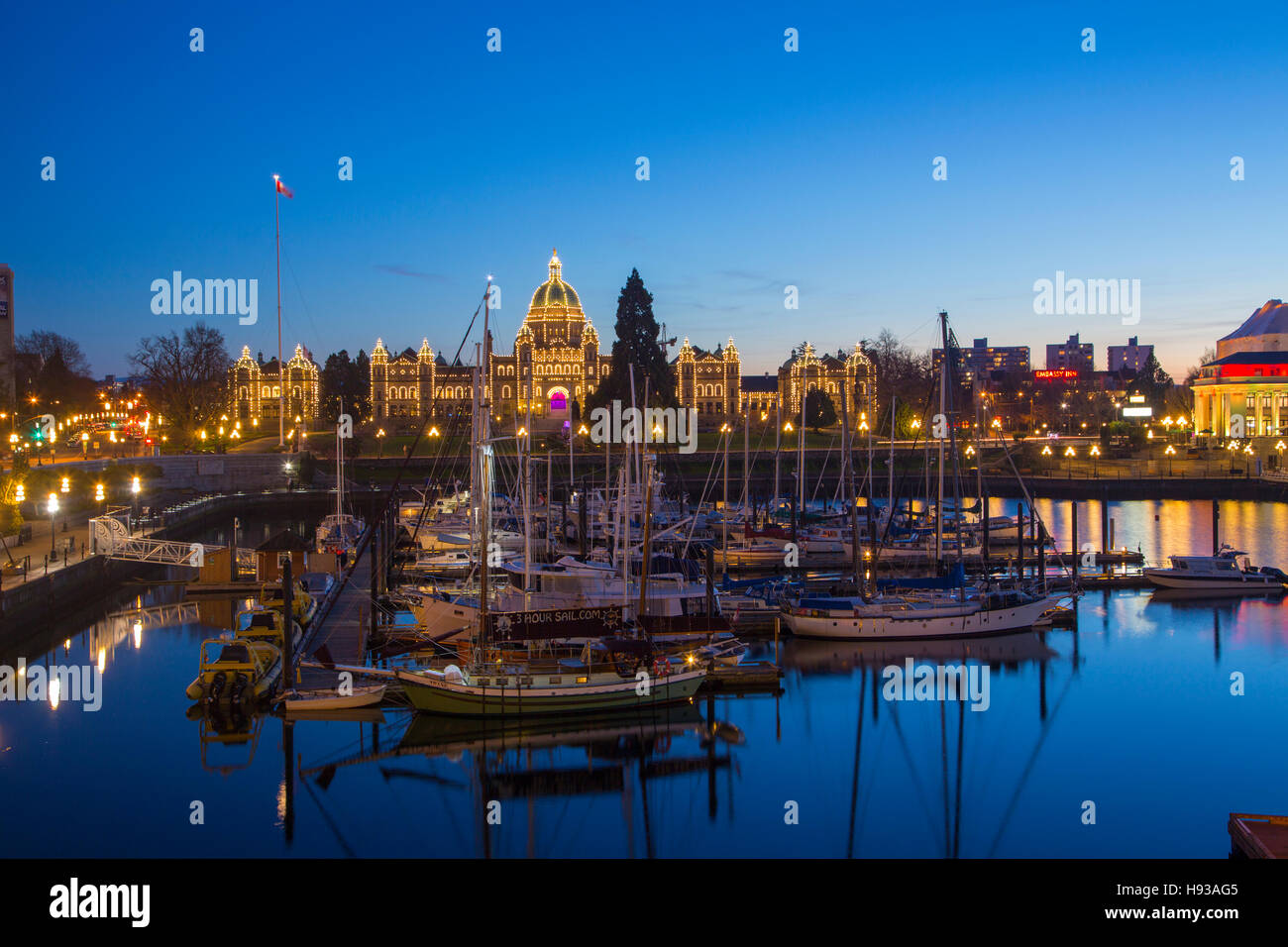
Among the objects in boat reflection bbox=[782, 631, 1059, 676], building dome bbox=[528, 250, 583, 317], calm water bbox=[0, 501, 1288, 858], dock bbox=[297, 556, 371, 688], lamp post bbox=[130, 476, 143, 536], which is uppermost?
building dome bbox=[528, 250, 583, 317]

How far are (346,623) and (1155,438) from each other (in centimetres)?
7760

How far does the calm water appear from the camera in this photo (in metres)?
16.3

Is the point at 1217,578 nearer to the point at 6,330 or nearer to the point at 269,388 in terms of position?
the point at 6,330

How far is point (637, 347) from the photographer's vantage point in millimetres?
81438

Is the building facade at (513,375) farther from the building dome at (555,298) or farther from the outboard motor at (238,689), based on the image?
the outboard motor at (238,689)

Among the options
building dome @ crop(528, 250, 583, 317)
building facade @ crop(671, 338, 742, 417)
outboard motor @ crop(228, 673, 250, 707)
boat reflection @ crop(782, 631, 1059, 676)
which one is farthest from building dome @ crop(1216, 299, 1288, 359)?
outboard motor @ crop(228, 673, 250, 707)

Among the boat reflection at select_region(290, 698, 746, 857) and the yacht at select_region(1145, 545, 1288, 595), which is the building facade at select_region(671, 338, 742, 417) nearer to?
the yacht at select_region(1145, 545, 1288, 595)

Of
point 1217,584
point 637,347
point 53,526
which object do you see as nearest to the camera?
point 1217,584

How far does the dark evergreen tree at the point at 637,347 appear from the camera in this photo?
7862cm

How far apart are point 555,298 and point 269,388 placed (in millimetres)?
33901

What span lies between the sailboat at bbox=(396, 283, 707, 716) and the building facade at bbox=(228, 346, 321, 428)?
82.7 m

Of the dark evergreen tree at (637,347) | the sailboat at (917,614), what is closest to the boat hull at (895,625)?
the sailboat at (917,614)

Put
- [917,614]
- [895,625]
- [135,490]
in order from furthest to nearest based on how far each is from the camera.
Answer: [135,490] < [917,614] < [895,625]

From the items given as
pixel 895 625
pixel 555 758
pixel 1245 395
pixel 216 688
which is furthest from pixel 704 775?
pixel 1245 395
